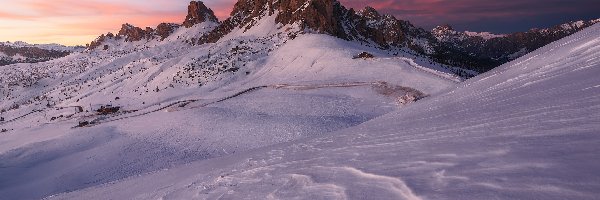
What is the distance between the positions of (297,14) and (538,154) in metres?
57.3

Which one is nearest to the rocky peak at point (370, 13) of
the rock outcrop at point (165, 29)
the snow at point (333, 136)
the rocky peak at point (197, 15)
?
the rocky peak at point (197, 15)

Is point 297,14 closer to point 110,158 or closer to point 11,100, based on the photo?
point 110,158

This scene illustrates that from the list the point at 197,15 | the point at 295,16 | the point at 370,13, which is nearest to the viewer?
the point at 295,16

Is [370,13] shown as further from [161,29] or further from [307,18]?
[307,18]

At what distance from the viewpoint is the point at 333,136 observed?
8.54 meters

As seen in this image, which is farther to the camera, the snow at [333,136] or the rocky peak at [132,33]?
the rocky peak at [132,33]

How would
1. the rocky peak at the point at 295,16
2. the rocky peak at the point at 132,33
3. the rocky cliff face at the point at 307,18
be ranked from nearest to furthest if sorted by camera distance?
the rocky peak at the point at 295,16
the rocky cliff face at the point at 307,18
the rocky peak at the point at 132,33

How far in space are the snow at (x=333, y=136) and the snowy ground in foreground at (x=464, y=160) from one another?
0.06 ft

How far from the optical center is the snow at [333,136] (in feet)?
11.1

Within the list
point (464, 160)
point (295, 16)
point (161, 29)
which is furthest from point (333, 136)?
point (161, 29)

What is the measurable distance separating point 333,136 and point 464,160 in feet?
15.9

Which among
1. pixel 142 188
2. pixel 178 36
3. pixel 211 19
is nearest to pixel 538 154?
pixel 142 188

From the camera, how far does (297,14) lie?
194ft

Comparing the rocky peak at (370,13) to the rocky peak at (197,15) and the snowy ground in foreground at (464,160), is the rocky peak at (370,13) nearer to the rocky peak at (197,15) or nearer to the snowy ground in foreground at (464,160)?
the rocky peak at (197,15)
